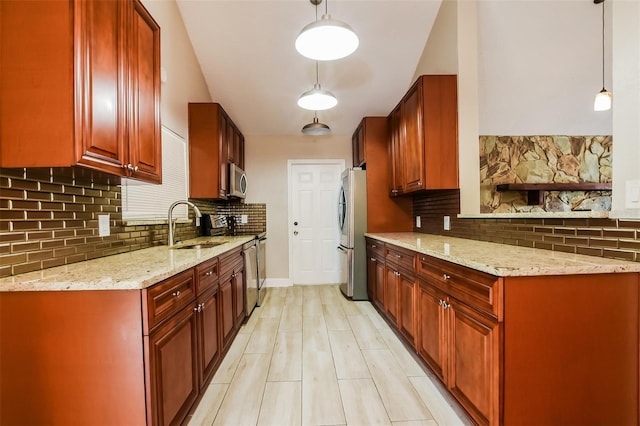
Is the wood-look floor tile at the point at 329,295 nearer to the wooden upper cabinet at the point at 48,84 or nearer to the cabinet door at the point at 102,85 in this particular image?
the cabinet door at the point at 102,85

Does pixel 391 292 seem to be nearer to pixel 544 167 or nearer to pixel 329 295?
pixel 329 295

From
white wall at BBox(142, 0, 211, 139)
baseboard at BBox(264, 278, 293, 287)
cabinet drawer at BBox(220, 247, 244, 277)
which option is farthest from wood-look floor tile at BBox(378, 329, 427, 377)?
white wall at BBox(142, 0, 211, 139)

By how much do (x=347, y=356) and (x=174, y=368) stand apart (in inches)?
54.7

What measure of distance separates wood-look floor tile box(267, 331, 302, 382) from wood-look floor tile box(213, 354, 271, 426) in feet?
0.21

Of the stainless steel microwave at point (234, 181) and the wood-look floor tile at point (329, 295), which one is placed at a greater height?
the stainless steel microwave at point (234, 181)

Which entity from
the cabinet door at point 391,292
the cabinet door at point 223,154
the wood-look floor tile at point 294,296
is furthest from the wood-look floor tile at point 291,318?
the cabinet door at point 223,154

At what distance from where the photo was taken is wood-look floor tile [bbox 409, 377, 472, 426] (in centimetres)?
160

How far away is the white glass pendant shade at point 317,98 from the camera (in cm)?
268

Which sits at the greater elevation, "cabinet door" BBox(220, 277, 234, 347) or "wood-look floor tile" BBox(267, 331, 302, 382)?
"cabinet door" BBox(220, 277, 234, 347)

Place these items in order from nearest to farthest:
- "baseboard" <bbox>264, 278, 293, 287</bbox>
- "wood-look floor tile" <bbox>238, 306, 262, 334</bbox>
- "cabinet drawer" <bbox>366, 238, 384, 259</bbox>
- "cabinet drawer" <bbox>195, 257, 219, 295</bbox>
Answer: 1. "cabinet drawer" <bbox>195, 257, 219, 295</bbox>
2. "wood-look floor tile" <bbox>238, 306, 262, 334</bbox>
3. "cabinet drawer" <bbox>366, 238, 384, 259</bbox>
4. "baseboard" <bbox>264, 278, 293, 287</bbox>

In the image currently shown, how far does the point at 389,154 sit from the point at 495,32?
1611mm

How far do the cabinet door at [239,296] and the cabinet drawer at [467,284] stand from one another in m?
1.66

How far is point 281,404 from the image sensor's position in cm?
176

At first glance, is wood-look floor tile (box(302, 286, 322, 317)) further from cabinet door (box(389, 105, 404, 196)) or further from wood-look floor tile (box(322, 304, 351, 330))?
cabinet door (box(389, 105, 404, 196))
